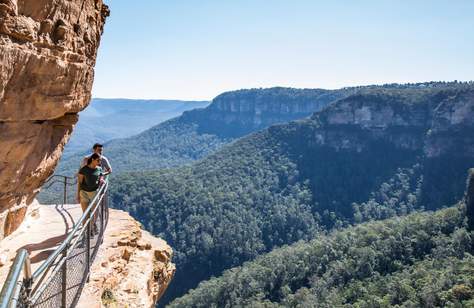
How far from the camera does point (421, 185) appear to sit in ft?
340

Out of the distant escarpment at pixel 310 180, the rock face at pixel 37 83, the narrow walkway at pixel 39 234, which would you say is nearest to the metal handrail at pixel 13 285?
the rock face at pixel 37 83

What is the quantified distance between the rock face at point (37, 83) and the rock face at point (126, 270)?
2.18 meters

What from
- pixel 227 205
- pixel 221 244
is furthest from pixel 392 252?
pixel 227 205

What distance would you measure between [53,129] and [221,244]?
262 feet

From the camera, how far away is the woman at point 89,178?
9.33 metres

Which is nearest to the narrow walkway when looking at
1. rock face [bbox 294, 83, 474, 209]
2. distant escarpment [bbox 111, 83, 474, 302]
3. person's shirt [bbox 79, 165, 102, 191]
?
person's shirt [bbox 79, 165, 102, 191]

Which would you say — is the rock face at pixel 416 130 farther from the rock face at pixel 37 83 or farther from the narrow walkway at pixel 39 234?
the rock face at pixel 37 83

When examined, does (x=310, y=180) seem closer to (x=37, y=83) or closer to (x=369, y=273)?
(x=369, y=273)

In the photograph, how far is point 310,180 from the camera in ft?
380

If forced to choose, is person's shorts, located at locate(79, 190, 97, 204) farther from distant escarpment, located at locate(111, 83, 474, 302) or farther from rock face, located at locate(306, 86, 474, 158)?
rock face, located at locate(306, 86, 474, 158)

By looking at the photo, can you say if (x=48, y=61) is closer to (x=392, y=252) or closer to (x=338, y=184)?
(x=392, y=252)

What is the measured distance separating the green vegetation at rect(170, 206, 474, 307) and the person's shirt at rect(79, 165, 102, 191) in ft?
111

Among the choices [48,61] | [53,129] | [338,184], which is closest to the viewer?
[48,61]

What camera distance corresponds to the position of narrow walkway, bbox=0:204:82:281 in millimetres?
8227
